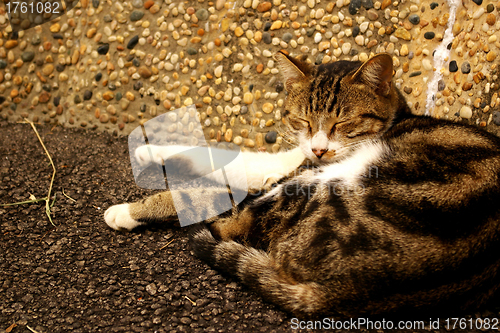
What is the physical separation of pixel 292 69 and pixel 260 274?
1209 millimetres

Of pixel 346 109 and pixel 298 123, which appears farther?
pixel 298 123

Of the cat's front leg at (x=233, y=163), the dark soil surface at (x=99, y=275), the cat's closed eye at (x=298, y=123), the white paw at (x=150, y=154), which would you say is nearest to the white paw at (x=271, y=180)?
the cat's front leg at (x=233, y=163)

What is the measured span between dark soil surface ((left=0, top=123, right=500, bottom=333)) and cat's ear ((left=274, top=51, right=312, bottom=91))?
1.09m

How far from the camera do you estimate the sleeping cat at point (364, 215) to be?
135 centimetres

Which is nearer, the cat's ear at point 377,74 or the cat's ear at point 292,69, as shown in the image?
the cat's ear at point 377,74

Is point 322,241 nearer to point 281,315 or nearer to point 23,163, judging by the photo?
point 281,315

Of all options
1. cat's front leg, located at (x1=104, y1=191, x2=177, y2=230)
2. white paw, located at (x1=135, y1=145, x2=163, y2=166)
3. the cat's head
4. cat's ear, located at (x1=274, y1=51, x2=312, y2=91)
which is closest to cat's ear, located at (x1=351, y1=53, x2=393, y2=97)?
the cat's head

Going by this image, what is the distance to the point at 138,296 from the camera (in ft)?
5.35

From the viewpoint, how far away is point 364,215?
1.45 m

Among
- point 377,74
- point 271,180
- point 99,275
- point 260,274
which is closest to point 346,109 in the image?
point 377,74

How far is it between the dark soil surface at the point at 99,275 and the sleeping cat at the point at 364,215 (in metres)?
0.11

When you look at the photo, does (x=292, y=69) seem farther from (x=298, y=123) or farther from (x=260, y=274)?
(x=260, y=274)

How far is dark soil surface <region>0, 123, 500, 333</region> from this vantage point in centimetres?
149

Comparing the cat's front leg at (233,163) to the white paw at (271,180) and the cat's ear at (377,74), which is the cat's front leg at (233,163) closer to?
the white paw at (271,180)
